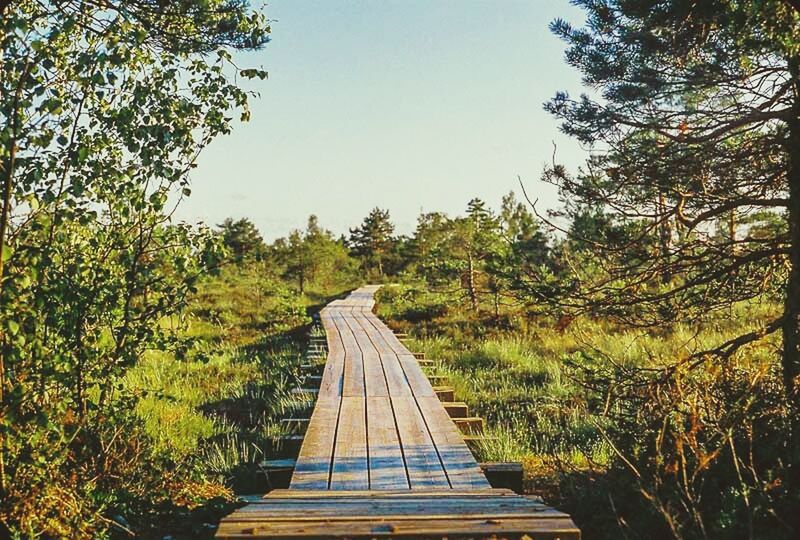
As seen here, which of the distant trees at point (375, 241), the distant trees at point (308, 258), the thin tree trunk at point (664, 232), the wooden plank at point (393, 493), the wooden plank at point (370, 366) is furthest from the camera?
the distant trees at point (375, 241)

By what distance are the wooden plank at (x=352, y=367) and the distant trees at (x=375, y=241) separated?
36.5 meters

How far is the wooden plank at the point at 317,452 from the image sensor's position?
488cm

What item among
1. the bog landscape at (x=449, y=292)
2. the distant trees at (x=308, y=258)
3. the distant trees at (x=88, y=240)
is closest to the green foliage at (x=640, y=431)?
the bog landscape at (x=449, y=292)

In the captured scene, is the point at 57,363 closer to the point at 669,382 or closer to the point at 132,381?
the point at 669,382

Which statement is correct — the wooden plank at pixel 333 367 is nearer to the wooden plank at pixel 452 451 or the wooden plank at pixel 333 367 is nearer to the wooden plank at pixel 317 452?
the wooden plank at pixel 317 452

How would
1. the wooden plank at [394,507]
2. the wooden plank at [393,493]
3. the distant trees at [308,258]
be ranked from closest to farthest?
the wooden plank at [394,507], the wooden plank at [393,493], the distant trees at [308,258]

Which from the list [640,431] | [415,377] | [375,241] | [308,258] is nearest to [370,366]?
[415,377]

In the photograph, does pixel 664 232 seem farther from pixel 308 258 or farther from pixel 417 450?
pixel 308 258

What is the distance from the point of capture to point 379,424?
658 cm

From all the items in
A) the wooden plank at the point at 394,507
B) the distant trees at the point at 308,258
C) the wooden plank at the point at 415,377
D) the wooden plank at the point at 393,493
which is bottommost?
the wooden plank at the point at 393,493

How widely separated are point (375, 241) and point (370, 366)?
44468 mm

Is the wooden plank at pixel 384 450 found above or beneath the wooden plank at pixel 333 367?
beneath

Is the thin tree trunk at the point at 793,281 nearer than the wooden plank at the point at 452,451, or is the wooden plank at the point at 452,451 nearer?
the thin tree trunk at the point at 793,281

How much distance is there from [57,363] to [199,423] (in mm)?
4847
